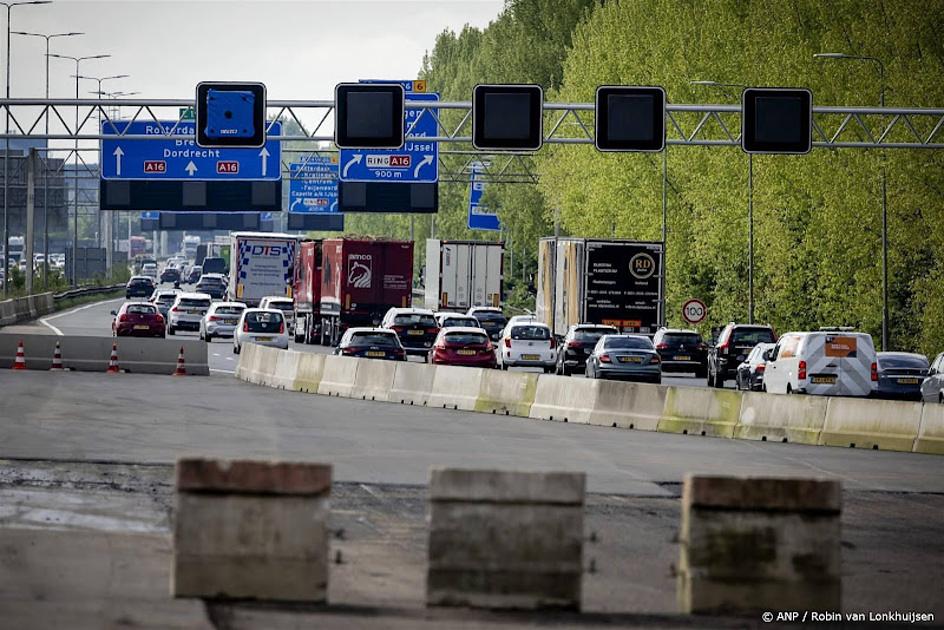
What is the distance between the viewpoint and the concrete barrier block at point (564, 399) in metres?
34.1

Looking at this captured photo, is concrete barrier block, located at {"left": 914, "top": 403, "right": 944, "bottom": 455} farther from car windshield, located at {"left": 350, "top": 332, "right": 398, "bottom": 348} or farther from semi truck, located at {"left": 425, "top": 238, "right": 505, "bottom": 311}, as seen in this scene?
semi truck, located at {"left": 425, "top": 238, "right": 505, "bottom": 311}

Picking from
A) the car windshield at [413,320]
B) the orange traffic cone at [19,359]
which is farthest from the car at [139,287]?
the orange traffic cone at [19,359]

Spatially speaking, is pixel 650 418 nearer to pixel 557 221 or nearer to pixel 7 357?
pixel 7 357

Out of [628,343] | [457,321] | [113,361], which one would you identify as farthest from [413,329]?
[113,361]

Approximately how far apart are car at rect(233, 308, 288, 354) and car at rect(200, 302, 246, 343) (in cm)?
719

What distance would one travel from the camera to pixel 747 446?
29375 mm

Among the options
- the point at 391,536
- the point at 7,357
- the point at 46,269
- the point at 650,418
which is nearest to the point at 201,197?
the point at 7,357

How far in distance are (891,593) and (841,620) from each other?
6.39 feet

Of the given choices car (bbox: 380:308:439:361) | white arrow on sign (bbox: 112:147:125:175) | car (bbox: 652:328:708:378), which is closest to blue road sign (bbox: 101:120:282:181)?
white arrow on sign (bbox: 112:147:125:175)

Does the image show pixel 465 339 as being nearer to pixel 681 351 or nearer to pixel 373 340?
pixel 373 340

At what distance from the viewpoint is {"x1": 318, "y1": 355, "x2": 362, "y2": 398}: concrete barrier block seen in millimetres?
40906

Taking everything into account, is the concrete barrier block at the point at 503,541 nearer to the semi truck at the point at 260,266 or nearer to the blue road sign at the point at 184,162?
the blue road sign at the point at 184,162

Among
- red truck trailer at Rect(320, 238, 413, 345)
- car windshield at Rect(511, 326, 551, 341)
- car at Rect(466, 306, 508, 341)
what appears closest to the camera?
car windshield at Rect(511, 326, 551, 341)

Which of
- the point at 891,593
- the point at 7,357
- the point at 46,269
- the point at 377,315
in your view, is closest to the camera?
the point at 891,593
